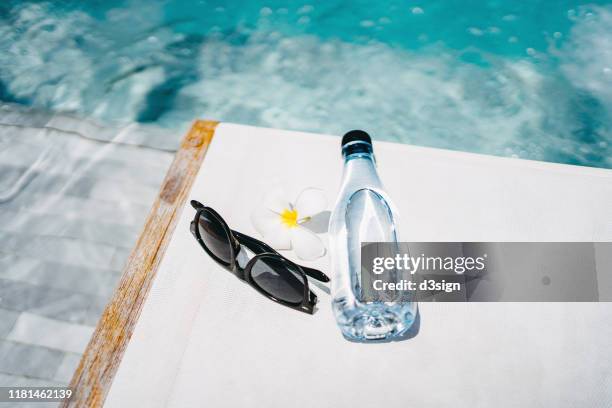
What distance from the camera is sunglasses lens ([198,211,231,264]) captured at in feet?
4.21

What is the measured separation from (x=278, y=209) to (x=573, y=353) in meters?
0.90

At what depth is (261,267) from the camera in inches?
49.6

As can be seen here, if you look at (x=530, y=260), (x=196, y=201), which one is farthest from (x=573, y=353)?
(x=196, y=201)

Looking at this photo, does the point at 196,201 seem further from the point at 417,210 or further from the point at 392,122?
the point at 392,122

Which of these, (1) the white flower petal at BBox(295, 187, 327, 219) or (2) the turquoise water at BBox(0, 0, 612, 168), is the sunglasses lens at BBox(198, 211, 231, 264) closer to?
(1) the white flower petal at BBox(295, 187, 327, 219)

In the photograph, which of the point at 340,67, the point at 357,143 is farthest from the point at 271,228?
the point at 340,67

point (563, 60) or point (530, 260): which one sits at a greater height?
point (563, 60)

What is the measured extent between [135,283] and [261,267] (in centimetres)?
39

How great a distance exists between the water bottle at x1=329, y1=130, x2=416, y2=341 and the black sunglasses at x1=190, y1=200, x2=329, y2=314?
73mm

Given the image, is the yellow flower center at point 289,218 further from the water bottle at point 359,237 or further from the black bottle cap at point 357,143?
the black bottle cap at point 357,143

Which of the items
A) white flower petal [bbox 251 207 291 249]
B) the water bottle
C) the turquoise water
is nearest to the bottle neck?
the water bottle

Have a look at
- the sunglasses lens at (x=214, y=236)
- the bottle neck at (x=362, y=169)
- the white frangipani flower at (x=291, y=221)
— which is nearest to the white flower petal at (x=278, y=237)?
the white frangipani flower at (x=291, y=221)

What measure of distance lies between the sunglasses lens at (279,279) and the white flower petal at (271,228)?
8 cm

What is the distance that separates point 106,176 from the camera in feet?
7.89
